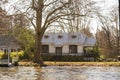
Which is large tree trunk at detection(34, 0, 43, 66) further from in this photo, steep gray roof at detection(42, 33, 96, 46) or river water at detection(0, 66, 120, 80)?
steep gray roof at detection(42, 33, 96, 46)

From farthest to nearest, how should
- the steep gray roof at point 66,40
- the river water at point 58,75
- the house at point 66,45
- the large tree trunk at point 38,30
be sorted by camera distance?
1. the steep gray roof at point 66,40
2. the house at point 66,45
3. the large tree trunk at point 38,30
4. the river water at point 58,75

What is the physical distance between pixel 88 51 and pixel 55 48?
7566 mm

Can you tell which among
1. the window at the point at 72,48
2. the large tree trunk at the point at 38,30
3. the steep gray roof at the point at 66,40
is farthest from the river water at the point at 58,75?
the steep gray roof at the point at 66,40

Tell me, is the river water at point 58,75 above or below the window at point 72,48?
below

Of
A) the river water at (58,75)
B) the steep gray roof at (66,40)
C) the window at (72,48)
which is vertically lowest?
the river water at (58,75)

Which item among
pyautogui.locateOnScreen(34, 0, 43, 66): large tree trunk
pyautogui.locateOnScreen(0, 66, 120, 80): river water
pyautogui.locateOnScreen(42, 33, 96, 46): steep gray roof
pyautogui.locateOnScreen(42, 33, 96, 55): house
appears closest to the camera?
pyautogui.locateOnScreen(0, 66, 120, 80): river water

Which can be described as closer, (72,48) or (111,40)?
(72,48)

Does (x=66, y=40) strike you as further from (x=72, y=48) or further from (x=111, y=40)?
(x=111, y=40)

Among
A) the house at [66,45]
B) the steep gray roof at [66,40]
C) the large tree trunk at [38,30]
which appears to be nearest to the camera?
the large tree trunk at [38,30]

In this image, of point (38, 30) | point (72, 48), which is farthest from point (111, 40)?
point (38, 30)

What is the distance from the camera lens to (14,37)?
44000 mm

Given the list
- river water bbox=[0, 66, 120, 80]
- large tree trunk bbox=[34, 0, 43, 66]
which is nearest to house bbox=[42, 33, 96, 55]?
large tree trunk bbox=[34, 0, 43, 66]

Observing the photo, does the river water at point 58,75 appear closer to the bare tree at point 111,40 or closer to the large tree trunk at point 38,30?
the large tree trunk at point 38,30

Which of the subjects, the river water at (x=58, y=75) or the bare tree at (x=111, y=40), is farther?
the bare tree at (x=111, y=40)
